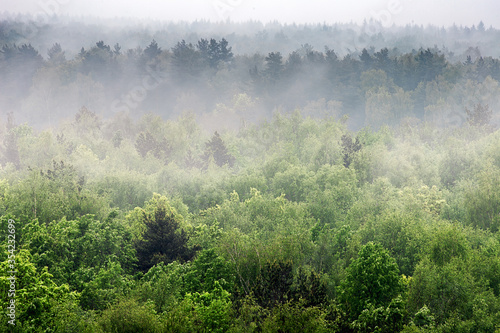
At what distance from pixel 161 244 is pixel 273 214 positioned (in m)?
17.1

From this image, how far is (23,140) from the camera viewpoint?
108375mm

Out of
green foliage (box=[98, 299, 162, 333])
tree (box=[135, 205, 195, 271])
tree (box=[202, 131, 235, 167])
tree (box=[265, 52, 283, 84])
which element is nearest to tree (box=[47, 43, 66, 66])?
tree (box=[265, 52, 283, 84])

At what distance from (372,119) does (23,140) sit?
335ft

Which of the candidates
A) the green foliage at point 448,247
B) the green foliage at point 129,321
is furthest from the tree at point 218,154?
the green foliage at point 129,321

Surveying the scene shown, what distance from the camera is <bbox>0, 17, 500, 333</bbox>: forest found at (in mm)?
29859

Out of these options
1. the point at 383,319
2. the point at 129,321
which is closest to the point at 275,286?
the point at 383,319

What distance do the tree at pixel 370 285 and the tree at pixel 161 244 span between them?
16.5 m

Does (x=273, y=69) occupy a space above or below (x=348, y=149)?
above

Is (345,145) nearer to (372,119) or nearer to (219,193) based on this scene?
(219,193)

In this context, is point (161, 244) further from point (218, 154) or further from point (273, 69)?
point (273, 69)

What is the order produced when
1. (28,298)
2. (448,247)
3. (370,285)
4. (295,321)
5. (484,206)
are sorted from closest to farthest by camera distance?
(28,298), (295,321), (370,285), (448,247), (484,206)

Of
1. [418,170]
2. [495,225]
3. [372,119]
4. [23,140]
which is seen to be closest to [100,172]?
[23,140]

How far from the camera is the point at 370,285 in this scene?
3356cm

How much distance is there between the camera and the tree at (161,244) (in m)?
42.6
